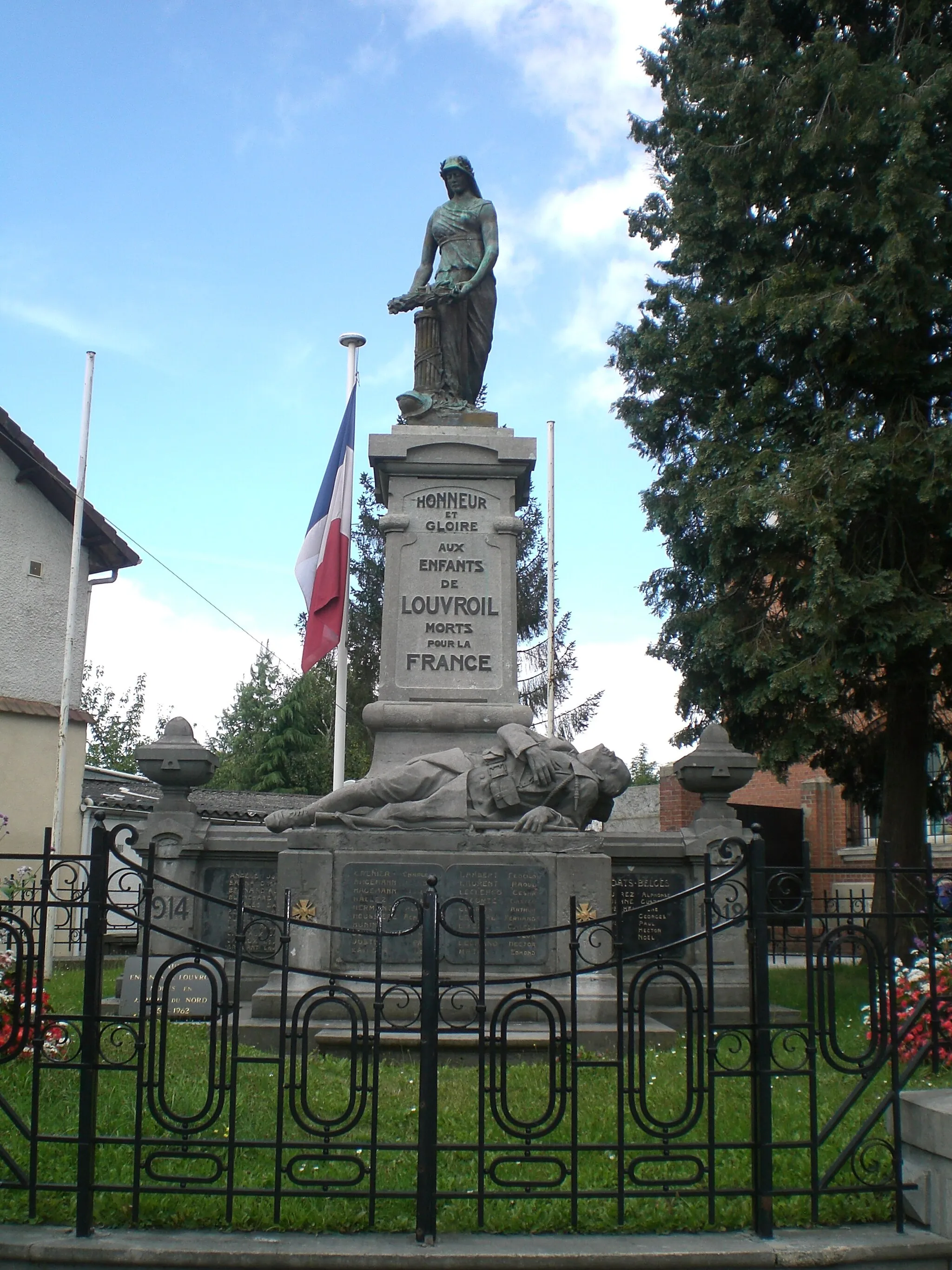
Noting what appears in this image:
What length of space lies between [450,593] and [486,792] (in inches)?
76.6

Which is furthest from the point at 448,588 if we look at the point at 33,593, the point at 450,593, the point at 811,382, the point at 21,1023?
the point at 33,593

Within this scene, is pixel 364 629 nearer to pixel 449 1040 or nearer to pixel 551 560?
pixel 551 560

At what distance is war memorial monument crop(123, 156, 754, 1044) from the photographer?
26.3ft

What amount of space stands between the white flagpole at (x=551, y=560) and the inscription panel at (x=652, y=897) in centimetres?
545

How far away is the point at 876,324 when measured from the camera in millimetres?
13820

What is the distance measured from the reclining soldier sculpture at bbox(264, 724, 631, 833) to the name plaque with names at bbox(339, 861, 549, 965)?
39 centimetres

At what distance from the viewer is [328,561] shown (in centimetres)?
1298

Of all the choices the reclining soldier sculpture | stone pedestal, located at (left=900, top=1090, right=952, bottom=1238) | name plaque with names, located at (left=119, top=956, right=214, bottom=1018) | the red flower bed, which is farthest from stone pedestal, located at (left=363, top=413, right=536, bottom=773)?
stone pedestal, located at (left=900, top=1090, right=952, bottom=1238)

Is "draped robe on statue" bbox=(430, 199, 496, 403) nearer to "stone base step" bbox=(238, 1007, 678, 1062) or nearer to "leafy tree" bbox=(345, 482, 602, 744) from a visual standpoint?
"stone base step" bbox=(238, 1007, 678, 1062)

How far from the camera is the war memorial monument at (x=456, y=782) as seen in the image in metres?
8.02

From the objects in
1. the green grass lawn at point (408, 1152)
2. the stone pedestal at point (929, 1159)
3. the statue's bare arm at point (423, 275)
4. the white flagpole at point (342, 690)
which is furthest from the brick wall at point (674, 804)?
the stone pedestal at point (929, 1159)

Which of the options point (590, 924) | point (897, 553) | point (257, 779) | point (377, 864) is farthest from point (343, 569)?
point (257, 779)

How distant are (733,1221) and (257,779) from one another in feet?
135

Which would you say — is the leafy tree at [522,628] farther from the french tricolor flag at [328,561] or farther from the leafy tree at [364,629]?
the french tricolor flag at [328,561]
